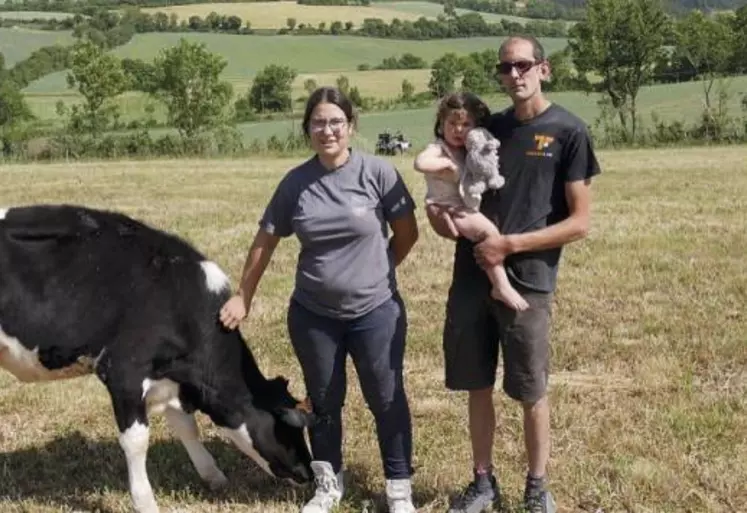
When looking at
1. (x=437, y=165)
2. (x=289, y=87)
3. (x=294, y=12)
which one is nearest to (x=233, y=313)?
(x=437, y=165)

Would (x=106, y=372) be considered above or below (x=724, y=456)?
above

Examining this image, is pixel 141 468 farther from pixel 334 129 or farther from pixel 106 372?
pixel 334 129

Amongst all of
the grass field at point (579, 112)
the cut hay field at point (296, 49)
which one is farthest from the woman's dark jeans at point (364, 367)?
the cut hay field at point (296, 49)

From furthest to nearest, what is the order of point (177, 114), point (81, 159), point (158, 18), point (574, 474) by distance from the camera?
point (158, 18) → point (177, 114) → point (81, 159) → point (574, 474)

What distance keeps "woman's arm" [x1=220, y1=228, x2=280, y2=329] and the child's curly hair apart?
1184 mm

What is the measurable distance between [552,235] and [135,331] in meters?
2.28

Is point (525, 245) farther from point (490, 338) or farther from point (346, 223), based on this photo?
point (346, 223)

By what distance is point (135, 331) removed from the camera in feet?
17.3

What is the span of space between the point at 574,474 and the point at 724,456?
37.8 inches

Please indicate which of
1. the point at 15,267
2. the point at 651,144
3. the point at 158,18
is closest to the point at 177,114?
the point at 651,144

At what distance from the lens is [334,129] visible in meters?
4.95

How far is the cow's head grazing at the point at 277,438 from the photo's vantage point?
5492 millimetres

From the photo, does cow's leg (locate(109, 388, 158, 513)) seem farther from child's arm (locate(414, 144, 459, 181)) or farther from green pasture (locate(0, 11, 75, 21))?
green pasture (locate(0, 11, 75, 21))

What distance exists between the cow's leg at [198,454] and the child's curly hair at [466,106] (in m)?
2.49
